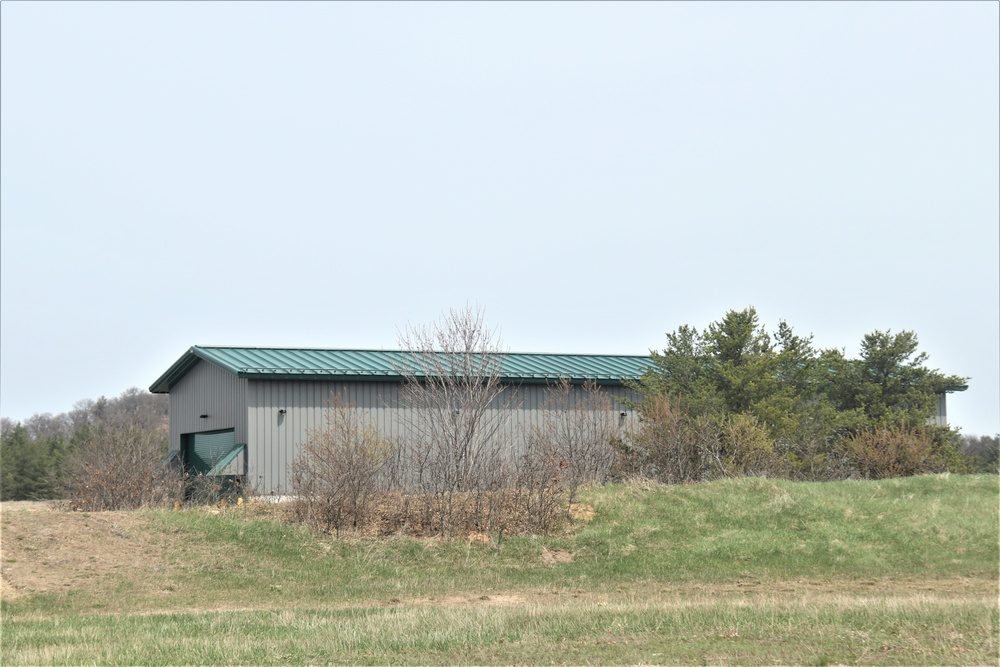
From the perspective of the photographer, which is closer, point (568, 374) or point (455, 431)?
point (455, 431)

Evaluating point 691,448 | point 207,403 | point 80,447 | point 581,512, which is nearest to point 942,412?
point 691,448

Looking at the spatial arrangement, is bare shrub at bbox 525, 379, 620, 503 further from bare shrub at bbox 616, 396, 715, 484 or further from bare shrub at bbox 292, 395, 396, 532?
bare shrub at bbox 292, 395, 396, 532

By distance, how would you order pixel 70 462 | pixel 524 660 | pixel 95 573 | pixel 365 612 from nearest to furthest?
pixel 524 660 < pixel 365 612 < pixel 95 573 < pixel 70 462

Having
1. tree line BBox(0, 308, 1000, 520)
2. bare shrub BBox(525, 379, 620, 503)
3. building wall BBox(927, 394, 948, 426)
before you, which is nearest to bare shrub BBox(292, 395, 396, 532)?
tree line BBox(0, 308, 1000, 520)

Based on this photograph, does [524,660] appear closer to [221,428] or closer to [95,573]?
[95,573]

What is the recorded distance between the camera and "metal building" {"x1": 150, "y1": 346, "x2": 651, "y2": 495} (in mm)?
25562

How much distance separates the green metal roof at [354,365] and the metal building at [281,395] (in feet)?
0.10

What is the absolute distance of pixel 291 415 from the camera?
26.1 m

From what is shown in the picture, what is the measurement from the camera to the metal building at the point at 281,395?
25562 millimetres

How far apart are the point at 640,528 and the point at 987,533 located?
6.83m

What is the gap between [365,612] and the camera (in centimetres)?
1329

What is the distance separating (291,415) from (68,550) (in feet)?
32.3

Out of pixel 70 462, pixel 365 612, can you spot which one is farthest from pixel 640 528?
pixel 70 462

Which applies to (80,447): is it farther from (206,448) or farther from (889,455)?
(889,455)
